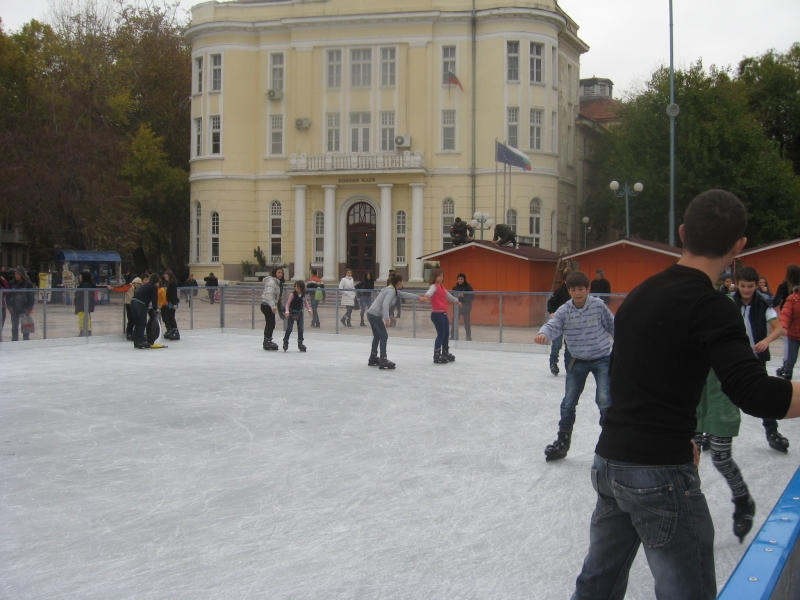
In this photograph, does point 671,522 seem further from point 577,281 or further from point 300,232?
point 300,232

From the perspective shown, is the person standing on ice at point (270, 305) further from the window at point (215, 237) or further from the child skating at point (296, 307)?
the window at point (215, 237)

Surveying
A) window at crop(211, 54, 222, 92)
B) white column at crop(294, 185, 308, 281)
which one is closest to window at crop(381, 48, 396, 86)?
white column at crop(294, 185, 308, 281)

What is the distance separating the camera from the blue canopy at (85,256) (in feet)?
128

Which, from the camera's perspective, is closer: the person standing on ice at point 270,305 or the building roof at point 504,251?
the person standing on ice at point 270,305

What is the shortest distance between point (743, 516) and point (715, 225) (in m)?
3.60

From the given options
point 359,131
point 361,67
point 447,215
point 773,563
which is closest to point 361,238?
point 447,215

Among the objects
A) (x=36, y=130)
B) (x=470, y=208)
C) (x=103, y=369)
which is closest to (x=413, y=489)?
(x=103, y=369)

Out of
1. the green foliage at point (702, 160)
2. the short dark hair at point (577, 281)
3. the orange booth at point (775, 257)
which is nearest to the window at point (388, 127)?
the green foliage at point (702, 160)

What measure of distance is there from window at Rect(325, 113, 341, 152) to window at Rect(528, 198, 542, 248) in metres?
10.4

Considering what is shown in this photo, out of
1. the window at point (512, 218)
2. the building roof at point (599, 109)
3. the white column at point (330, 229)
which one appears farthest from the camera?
the building roof at point (599, 109)

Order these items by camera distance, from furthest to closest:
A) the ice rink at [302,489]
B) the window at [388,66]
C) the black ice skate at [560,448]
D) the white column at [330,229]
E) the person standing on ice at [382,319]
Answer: the white column at [330,229] < the window at [388,66] < the person standing on ice at [382,319] < the black ice skate at [560,448] < the ice rink at [302,489]

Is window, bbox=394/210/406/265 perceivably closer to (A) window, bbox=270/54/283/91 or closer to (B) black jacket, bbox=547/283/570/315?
(A) window, bbox=270/54/283/91

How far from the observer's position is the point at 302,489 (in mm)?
7176

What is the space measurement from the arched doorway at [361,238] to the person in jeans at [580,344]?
37.6 m
